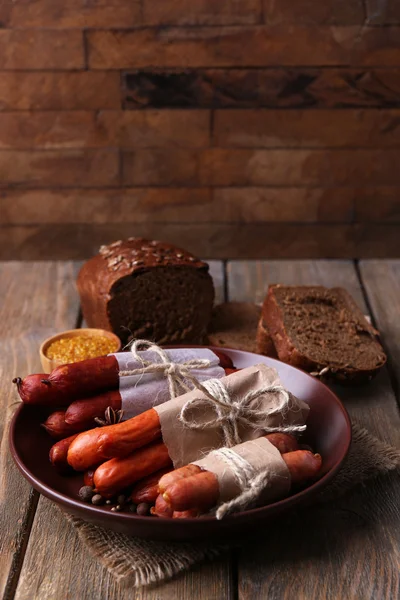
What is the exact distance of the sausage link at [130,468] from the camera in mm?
1626

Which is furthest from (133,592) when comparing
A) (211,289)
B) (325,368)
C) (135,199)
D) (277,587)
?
(135,199)

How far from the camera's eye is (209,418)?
172 centimetres

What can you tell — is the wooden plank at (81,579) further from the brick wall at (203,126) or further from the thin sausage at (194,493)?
the brick wall at (203,126)

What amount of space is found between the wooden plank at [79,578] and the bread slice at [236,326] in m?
1.10

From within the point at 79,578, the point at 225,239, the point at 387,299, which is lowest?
the point at 225,239

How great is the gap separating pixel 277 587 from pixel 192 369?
1.88 feet

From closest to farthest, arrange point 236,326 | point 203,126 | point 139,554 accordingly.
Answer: point 139,554, point 236,326, point 203,126

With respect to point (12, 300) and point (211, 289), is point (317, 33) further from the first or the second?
point (12, 300)

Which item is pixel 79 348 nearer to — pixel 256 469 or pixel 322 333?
pixel 322 333

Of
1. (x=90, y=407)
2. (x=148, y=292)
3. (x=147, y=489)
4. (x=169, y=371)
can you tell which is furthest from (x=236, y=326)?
(x=147, y=489)

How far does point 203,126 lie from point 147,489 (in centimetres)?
231

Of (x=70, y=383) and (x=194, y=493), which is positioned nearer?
(x=194, y=493)

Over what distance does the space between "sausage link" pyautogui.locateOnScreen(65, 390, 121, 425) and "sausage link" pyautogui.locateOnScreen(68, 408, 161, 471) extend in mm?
92

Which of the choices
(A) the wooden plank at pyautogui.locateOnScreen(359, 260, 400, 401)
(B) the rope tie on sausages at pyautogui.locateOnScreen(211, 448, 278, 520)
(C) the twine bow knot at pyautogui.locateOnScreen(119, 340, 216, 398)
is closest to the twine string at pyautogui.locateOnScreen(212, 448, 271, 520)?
(B) the rope tie on sausages at pyautogui.locateOnScreen(211, 448, 278, 520)
